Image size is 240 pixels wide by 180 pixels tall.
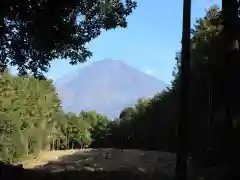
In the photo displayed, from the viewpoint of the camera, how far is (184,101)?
10031 mm

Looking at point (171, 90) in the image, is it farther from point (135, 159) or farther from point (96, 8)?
point (96, 8)

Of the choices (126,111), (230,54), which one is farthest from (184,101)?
(126,111)

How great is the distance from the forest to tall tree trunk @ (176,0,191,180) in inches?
7.7

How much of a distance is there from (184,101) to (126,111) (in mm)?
34832

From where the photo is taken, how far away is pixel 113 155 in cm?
2728

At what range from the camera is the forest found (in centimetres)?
1187

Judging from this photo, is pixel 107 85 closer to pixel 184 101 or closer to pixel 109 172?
pixel 109 172

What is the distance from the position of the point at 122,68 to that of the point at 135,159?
15667 cm

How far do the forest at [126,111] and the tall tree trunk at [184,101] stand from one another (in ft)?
0.64

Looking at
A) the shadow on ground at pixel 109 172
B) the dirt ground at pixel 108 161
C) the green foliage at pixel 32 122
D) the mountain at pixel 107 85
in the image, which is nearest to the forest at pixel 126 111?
the green foliage at pixel 32 122

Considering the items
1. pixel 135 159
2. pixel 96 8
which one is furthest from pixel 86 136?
pixel 96 8

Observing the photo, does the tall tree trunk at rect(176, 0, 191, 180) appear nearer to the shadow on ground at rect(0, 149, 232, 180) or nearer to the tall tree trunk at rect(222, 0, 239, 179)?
the tall tree trunk at rect(222, 0, 239, 179)

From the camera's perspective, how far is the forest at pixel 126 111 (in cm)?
1187

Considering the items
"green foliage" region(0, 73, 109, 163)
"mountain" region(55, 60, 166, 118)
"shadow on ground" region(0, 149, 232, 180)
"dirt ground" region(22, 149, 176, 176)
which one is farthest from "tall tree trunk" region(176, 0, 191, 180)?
"mountain" region(55, 60, 166, 118)
